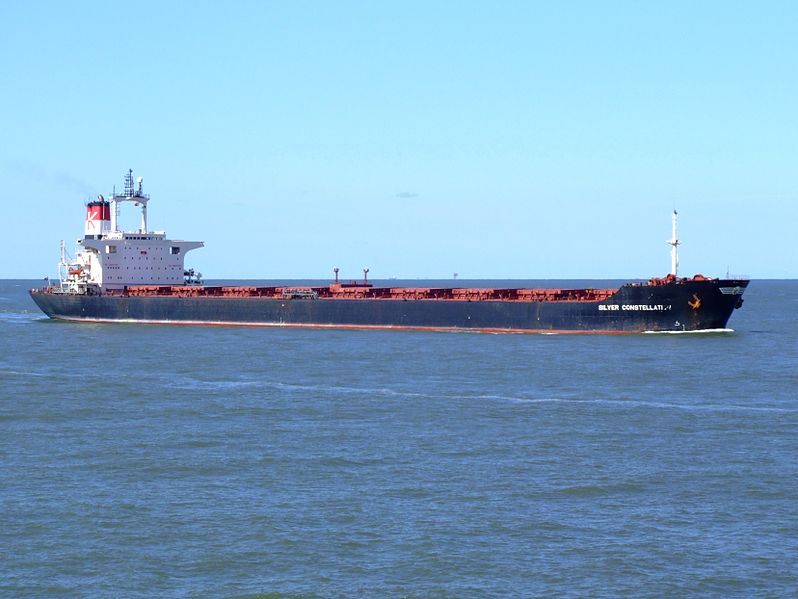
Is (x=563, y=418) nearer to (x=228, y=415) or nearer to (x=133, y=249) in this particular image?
(x=228, y=415)

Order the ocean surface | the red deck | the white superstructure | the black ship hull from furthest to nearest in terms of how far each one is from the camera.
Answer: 1. the white superstructure
2. the red deck
3. the black ship hull
4. the ocean surface

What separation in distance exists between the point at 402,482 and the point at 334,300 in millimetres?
45377


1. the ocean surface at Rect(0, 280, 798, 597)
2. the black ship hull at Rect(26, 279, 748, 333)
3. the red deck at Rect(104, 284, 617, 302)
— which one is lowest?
the ocean surface at Rect(0, 280, 798, 597)

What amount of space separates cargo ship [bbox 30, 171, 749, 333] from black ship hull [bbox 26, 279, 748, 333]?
0.06m

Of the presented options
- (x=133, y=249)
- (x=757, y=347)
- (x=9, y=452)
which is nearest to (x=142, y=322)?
(x=133, y=249)

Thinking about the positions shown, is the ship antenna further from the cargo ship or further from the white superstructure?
the white superstructure

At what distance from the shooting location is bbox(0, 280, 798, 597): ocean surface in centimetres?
1666

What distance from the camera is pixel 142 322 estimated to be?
7381 cm

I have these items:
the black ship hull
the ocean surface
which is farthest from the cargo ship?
the ocean surface

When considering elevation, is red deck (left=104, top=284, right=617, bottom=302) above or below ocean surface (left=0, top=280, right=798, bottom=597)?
above

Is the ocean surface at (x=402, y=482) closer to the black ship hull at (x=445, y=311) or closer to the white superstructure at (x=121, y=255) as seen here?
the black ship hull at (x=445, y=311)

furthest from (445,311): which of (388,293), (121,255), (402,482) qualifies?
(402,482)

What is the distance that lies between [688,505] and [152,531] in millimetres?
10811

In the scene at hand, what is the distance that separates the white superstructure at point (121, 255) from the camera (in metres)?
77.7
